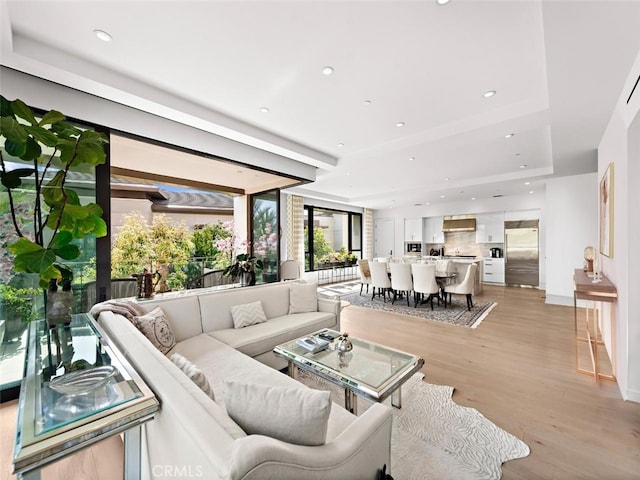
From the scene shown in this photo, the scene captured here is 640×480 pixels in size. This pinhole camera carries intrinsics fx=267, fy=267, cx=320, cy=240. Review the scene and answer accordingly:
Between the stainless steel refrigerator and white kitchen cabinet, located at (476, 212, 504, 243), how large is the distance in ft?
0.62

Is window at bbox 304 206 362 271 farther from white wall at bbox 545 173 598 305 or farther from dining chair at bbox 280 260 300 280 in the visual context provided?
white wall at bbox 545 173 598 305

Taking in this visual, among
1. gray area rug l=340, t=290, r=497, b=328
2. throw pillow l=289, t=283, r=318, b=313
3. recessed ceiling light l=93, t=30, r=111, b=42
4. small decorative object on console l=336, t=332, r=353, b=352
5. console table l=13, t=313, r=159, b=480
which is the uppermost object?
recessed ceiling light l=93, t=30, r=111, b=42

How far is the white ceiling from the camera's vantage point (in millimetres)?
1721

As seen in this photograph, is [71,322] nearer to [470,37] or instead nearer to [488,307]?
[470,37]

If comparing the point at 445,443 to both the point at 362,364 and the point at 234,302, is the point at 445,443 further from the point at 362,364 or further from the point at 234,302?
the point at 234,302

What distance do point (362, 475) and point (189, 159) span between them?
4031mm

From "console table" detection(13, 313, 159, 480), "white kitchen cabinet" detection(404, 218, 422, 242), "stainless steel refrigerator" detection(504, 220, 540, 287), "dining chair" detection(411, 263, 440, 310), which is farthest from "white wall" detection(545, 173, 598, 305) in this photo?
"console table" detection(13, 313, 159, 480)

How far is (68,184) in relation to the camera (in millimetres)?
2582

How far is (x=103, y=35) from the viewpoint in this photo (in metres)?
1.95

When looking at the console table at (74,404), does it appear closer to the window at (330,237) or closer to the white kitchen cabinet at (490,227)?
the window at (330,237)

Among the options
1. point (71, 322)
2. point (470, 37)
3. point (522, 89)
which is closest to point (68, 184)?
point (71, 322)

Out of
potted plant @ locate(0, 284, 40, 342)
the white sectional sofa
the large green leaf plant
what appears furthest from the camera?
potted plant @ locate(0, 284, 40, 342)

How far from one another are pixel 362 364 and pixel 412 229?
27.9ft

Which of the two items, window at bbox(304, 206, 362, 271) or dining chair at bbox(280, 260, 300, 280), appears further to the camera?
window at bbox(304, 206, 362, 271)
